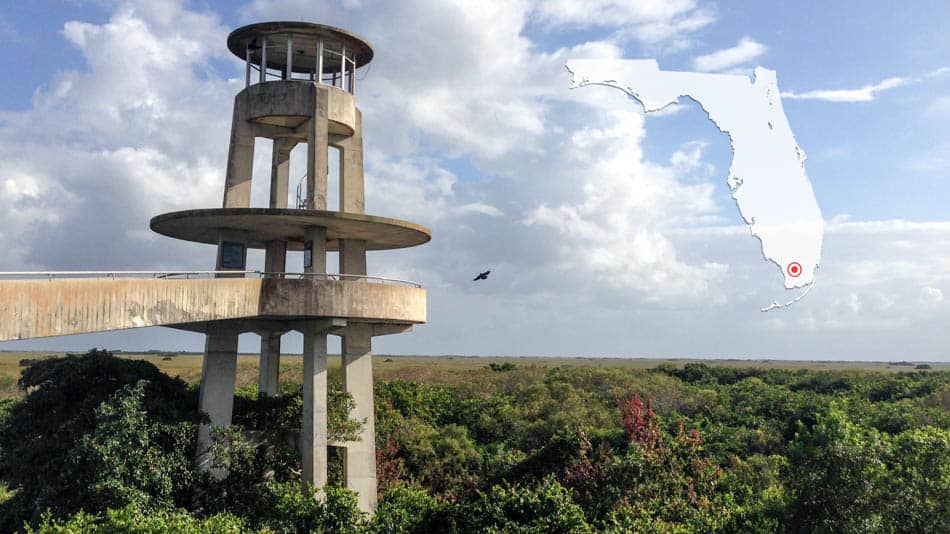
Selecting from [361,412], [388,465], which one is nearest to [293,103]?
[361,412]

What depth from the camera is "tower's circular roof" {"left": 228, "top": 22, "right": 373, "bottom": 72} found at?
99.5 feet

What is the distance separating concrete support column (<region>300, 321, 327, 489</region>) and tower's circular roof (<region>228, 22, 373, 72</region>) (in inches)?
449

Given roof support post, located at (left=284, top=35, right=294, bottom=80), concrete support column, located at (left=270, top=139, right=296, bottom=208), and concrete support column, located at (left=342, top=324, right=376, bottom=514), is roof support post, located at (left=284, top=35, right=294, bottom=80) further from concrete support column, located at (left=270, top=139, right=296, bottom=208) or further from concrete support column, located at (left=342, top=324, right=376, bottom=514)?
concrete support column, located at (left=342, top=324, right=376, bottom=514)

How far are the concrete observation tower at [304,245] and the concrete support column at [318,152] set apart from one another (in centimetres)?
4

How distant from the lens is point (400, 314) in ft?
99.1

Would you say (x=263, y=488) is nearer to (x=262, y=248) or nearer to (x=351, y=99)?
(x=262, y=248)

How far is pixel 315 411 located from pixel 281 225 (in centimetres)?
705

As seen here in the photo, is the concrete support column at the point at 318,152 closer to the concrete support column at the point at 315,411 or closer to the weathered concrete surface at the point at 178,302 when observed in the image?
the weathered concrete surface at the point at 178,302

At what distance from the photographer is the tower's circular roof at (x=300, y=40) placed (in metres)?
30.3

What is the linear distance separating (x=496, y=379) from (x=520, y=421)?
1837cm

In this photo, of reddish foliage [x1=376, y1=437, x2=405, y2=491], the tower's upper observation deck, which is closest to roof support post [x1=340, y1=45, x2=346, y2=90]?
the tower's upper observation deck

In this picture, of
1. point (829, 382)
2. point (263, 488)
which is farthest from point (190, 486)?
point (829, 382)

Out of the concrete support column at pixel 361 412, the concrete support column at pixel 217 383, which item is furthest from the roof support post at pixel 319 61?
the concrete support column at pixel 217 383

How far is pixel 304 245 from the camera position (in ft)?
101
